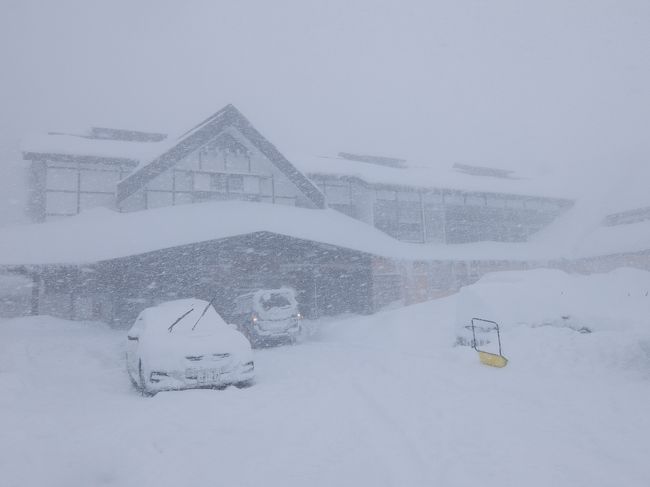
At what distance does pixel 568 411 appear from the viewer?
5.24 metres

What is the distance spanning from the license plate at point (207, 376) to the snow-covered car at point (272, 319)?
241 inches

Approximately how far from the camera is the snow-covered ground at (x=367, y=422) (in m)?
3.86

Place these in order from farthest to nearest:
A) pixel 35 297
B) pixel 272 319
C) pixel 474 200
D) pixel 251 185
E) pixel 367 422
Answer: pixel 474 200 < pixel 251 185 < pixel 35 297 < pixel 272 319 < pixel 367 422

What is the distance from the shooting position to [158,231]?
52.9ft

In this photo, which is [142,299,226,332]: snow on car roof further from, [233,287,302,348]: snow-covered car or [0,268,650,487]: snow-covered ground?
[233,287,302,348]: snow-covered car

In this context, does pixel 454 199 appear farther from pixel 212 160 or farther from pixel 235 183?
pixel 212 160

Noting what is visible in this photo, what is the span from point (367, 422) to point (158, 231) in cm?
1290

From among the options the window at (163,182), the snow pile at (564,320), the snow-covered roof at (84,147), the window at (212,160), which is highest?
the snow-covered roof at (84,147)

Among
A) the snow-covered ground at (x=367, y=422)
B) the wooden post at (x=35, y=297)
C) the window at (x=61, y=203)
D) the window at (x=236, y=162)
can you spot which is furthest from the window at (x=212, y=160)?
the snow-covered ground at (x=367, y=422)

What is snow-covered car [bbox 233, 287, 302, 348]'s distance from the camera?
1345 cm

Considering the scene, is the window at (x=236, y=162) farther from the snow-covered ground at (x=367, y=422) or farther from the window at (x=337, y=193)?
the snow-covered ground at (x=367, y=422)

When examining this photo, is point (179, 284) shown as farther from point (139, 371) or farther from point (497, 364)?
point (497, 364)

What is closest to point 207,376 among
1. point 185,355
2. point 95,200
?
point 185,355

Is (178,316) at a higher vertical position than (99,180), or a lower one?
lower
